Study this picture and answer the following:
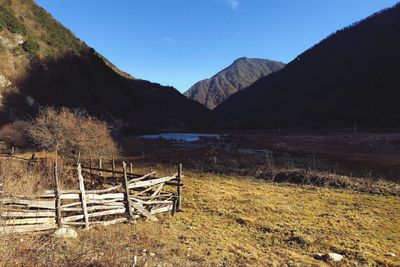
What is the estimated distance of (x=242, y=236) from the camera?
39.2 ft

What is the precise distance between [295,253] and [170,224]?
4851 mm

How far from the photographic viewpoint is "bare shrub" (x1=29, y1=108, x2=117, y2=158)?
3256 cm

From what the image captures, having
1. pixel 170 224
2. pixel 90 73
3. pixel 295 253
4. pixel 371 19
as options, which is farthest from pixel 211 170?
pixel 371 19

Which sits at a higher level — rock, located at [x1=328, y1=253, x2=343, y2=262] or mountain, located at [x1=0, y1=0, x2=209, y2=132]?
mountain, located at [x1=0, y1=0, x2=209, y2=132]

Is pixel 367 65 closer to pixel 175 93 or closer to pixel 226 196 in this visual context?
pixel 175 93

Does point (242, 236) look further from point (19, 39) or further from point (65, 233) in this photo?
point (19, 39)

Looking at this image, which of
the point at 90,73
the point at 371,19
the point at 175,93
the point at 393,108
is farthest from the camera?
the point at 371,19

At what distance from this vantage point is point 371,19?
181750 millimetres

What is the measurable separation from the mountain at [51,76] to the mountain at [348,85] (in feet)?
167

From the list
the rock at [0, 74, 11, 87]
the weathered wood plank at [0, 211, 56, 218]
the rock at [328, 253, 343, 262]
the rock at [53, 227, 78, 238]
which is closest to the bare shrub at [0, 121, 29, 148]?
the rock at [0, 74, 11, 87]

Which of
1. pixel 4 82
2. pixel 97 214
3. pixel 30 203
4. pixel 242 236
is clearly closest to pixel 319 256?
pixel 242 236

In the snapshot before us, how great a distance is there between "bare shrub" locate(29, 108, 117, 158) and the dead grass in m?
18.7

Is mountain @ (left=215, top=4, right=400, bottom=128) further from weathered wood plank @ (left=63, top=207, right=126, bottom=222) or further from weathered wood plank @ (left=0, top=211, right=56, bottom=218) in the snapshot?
weathered wood plank @ (left=0, top=211, right=56, bottom=218)

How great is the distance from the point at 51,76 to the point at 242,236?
203 feet
